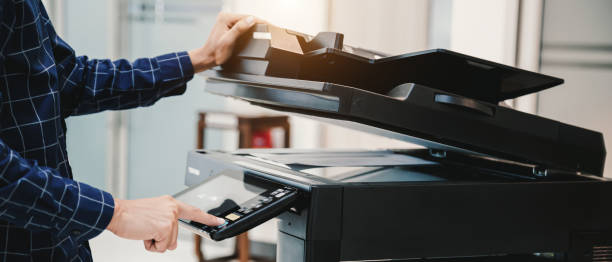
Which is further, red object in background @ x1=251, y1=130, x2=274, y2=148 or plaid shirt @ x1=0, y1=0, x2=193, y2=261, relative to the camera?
red object in background @ x1=251, y1=130, x2=274, y2=148

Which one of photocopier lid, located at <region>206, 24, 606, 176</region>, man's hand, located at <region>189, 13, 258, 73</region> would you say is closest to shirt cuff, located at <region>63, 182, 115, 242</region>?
photocopier lid, located at <region>206, 24, 606, 176</region>

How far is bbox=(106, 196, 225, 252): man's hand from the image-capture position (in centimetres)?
79

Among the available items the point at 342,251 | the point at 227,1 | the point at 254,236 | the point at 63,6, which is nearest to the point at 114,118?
the point at 63,6

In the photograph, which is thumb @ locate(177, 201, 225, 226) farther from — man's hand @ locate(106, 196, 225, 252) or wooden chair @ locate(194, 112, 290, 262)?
wooden chair @ locate(194, 112, 290, 262)

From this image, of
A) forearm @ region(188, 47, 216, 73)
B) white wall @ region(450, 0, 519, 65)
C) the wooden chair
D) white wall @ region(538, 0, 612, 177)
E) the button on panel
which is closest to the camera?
the button on panel

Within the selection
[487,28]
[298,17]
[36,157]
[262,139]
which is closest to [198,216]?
[36,157]

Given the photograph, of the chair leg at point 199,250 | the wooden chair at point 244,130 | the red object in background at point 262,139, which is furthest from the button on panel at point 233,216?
the chair leg at point 199,250

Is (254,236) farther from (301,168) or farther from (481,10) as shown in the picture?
(301,168)

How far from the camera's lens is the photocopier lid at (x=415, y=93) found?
0.85 metres

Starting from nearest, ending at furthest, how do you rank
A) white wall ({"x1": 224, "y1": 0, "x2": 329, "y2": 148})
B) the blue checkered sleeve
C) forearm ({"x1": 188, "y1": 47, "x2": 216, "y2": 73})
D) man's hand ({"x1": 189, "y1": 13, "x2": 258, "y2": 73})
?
1. the blue checkered sleeve
2. man's hand ({"x1": 189, "y1": 13, "x2": 258, "y2": 73})
3. forearm ({"x1": 188, "y1": 47, "x2": 216, "y2": 73})
4. white wall ({"x1": 224, "y1": 0, "x2": 329, "y2": 148})

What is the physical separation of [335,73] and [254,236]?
272 centimetres

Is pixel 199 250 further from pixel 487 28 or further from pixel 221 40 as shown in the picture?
pixel 221 40

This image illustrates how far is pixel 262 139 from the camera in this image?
10.8ft

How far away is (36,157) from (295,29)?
8.83 ft
